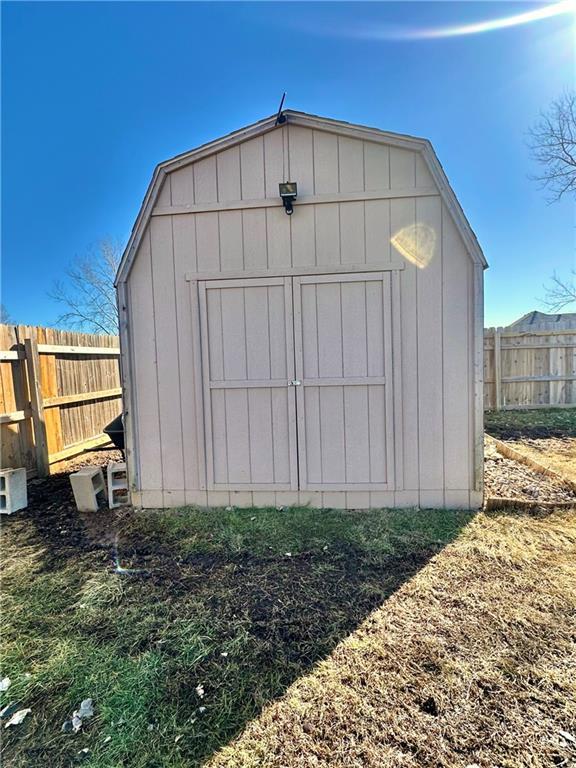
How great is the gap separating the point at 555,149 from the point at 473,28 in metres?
6.34

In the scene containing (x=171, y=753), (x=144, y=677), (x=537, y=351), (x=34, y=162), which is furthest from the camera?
(x=537, y=351)

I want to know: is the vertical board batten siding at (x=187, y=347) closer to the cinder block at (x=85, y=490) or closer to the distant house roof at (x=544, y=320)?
the cinder block at (x=85, y=490)

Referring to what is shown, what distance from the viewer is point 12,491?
369 centimetres

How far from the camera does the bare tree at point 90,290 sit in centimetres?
1153

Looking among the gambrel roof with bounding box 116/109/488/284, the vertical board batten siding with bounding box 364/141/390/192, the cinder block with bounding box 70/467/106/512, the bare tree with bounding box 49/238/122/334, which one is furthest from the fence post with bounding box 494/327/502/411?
the bare tree with bounding box 49/238/122/334

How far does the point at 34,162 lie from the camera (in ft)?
22.8

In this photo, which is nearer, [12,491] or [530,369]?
[12,491]

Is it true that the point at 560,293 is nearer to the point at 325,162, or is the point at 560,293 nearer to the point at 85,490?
the point at 325,162

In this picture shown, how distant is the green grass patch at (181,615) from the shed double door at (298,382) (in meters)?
0.43

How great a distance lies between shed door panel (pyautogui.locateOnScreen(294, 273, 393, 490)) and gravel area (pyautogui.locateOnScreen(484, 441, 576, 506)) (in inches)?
47.1

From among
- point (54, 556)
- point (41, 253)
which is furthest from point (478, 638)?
point (41, 253)

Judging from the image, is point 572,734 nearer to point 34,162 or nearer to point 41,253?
point 34,162

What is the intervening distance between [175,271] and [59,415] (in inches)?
130

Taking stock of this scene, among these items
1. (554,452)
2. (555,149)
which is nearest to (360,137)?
(554,452)
